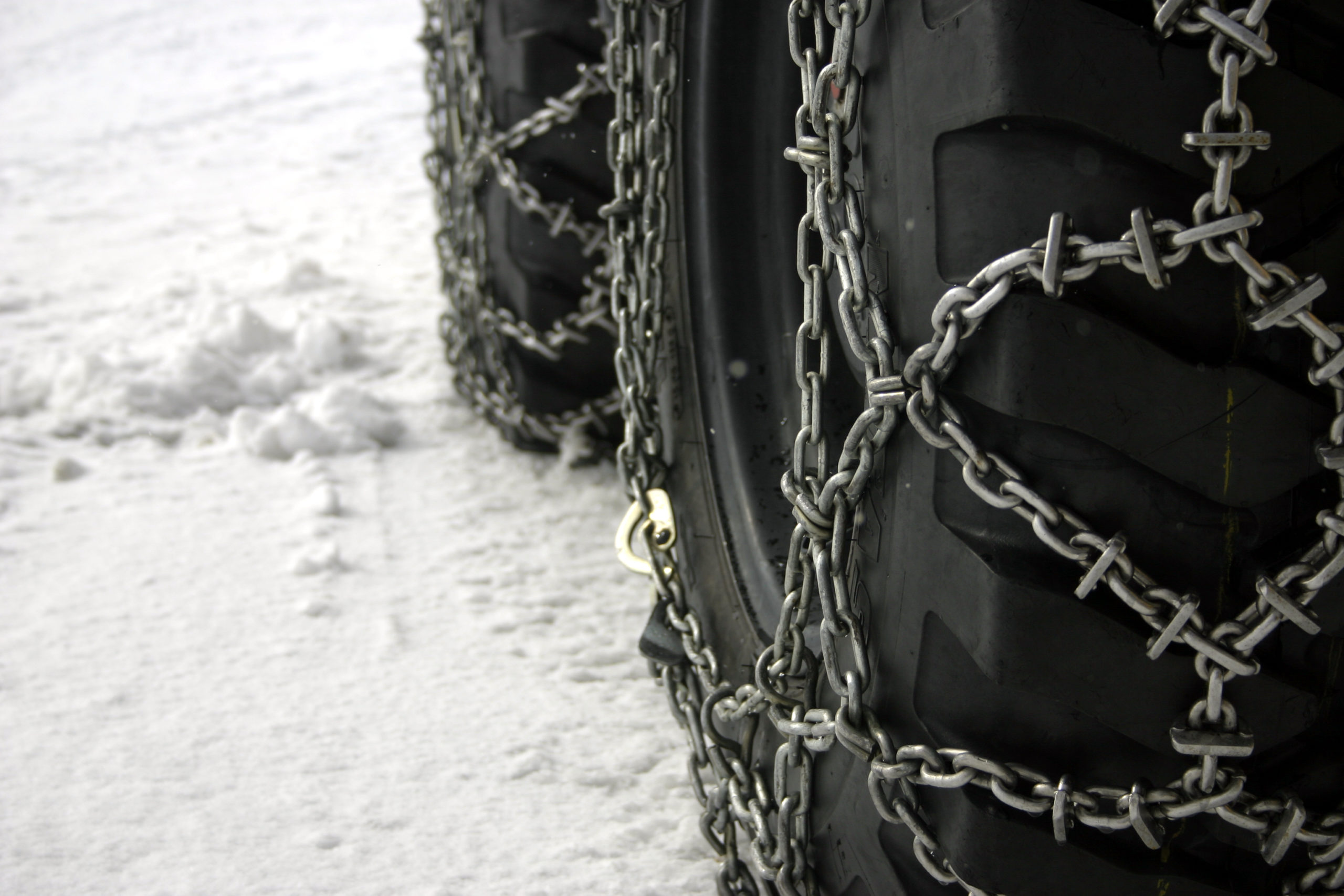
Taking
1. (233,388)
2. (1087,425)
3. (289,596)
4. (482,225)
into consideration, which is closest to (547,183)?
(482,225)

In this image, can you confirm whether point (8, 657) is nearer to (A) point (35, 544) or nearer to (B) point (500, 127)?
(A) point (35, 544)

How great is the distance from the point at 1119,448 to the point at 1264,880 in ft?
1.09

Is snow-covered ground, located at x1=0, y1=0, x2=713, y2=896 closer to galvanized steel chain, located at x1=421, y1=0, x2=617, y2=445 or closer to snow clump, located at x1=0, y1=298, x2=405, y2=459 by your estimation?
snow clump, located at x1=0, y1=298, x2=405, y2=459

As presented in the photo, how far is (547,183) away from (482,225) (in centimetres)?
16

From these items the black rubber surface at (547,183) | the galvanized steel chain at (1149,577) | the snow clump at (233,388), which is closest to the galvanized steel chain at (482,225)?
the black rubber surface at (547,183)

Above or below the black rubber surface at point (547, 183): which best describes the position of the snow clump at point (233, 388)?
below

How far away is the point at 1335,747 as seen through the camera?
26.5 inches

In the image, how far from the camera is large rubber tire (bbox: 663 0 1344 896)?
1.90 ft

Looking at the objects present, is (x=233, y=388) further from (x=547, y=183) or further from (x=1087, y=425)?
(x=1087, y=425)

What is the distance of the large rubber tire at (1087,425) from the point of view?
581mm

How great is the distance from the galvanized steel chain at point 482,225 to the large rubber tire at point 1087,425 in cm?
90

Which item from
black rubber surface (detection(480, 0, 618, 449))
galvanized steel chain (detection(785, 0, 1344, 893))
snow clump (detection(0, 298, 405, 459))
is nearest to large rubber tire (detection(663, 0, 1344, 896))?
galvanized steel chain (detection(785, 0, 1344, 893))

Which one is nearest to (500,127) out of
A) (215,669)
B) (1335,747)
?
(215,669)

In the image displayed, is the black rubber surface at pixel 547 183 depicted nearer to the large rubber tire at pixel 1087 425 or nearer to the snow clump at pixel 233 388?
the snow clump at pixel 233 388
